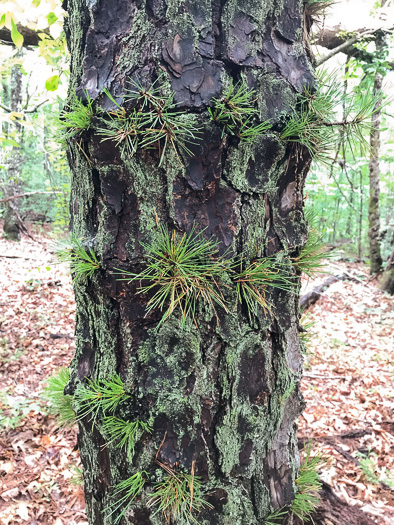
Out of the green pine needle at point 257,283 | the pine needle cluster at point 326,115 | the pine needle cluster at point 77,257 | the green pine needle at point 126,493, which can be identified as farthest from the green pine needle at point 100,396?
the pine needle cluster at point 326,115

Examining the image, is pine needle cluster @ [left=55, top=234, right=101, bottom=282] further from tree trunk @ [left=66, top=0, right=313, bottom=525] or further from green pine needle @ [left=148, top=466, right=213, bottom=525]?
green pine needle @ [left=148, top=466, right=213, bottom=525]

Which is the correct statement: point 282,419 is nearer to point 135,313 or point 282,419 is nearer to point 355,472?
point 135,313

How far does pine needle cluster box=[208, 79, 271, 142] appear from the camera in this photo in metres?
0.96

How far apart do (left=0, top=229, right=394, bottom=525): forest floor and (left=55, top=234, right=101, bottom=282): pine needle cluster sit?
1.02 m

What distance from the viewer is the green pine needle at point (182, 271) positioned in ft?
3.16

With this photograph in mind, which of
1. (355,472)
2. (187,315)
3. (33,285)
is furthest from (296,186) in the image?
(33,285)

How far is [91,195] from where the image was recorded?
3.62 ft

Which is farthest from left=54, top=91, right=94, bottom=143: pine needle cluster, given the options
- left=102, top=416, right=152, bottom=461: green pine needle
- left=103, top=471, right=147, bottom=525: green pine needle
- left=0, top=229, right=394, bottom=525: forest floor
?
left=0, top=229, right=394, bottom=525: forest floor

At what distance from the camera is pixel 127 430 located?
1.07m

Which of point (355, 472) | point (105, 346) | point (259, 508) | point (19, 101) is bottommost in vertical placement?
point (355, 472)

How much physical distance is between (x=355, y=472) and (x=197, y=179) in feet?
7.31

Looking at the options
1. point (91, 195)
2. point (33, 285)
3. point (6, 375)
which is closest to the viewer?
point (91, 195)

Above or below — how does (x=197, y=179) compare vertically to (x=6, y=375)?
above

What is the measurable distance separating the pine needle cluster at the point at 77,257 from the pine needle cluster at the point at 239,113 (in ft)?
1.74
